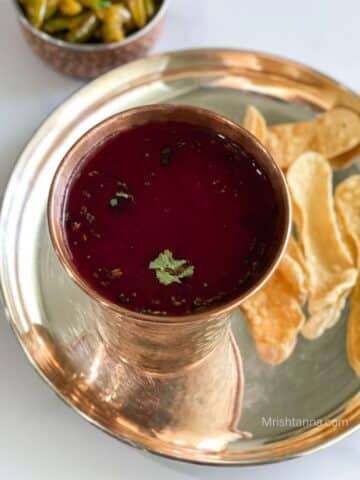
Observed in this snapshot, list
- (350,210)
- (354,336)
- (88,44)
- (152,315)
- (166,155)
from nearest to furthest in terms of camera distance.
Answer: (152,315)
(166,155)
(354,336)
(350,210)
(88,44)

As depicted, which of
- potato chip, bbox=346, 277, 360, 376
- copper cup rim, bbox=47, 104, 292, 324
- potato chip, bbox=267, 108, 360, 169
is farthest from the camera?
potato chip, bbox=267, 108, 360, 169

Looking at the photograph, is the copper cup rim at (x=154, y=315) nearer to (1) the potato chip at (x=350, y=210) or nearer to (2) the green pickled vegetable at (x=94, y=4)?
(1) the potato chip at (x=350, y=210)

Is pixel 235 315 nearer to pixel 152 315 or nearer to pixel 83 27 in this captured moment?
pixel 152 315

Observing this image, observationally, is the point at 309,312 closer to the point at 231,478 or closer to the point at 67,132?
the point at 231,478

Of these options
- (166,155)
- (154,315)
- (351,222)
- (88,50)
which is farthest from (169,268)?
(88,50)

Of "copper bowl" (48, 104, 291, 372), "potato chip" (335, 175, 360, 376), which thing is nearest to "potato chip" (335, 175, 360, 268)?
"potato chip" (335, 175, 360, 376)

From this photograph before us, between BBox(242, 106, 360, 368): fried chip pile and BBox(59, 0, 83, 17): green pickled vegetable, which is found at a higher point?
BBox(59, 0, 83, 17): green pickled vegetable

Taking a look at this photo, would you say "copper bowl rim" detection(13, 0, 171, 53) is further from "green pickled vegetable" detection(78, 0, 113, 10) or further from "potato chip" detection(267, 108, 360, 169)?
"potato chip" detection(267, 108, 360, 169)
